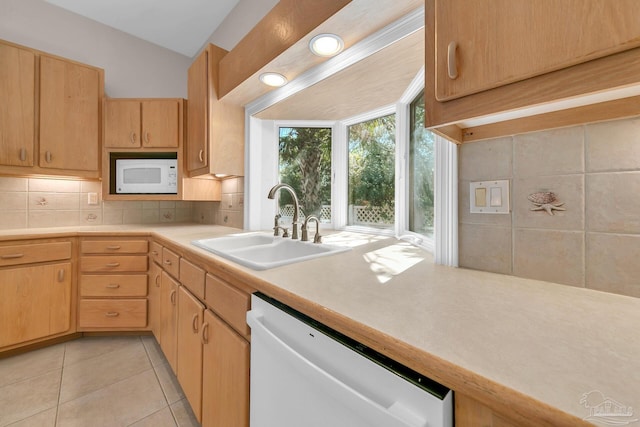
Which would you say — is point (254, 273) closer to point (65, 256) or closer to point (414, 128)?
point (414, 128)

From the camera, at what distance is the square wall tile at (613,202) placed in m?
0.62

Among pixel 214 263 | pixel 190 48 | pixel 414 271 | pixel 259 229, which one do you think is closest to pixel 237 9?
pixel 190 48

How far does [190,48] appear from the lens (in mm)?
2768

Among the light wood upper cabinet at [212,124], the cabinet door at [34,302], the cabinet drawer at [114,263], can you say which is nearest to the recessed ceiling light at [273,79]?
the light wood upper cabinet at [212,124]

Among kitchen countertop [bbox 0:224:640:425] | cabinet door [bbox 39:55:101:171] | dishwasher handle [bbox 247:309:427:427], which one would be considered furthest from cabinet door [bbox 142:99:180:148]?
dishwasher handle [bbox 247:309:427:427]

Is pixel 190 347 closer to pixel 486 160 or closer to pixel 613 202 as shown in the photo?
pixel 486 160

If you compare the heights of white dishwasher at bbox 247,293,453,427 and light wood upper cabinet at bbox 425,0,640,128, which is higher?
light wood upper cabinet at bbox 425,0,640,128

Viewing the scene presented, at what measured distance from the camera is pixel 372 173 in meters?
1.81

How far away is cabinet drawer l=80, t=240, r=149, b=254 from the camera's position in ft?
6.40

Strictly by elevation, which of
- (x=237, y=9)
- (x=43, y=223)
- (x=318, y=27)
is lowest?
(x=43, y=223)

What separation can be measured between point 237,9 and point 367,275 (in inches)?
100

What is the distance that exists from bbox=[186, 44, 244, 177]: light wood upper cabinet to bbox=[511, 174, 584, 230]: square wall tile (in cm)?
177

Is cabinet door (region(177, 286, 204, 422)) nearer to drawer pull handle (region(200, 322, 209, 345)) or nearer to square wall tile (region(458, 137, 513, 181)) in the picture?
drawer pull handle (region(200, 322, 209, 345))

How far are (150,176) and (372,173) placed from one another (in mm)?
1899
